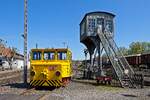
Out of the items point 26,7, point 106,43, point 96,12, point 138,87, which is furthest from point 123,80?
point 96,12

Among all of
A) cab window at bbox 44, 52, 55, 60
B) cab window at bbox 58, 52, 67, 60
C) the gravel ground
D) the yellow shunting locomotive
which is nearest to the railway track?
cab window at bbox 44, 52, 55, 60

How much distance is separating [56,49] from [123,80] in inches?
268

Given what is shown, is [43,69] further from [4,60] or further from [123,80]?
[4,60]

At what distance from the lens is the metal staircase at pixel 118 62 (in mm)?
26508

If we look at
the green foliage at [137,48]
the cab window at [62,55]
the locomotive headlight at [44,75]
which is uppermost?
the green foliage at [137,48]

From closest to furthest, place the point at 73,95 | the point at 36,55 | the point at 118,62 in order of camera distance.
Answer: the point at 73,95 → the point at 36,55 → the point at 118,62

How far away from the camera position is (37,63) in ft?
72.4

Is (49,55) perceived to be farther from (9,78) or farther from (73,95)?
(9,78)

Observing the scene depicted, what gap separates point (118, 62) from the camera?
101 feet

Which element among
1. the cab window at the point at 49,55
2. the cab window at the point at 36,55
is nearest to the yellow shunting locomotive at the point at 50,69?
the cab window at the point at 49,55

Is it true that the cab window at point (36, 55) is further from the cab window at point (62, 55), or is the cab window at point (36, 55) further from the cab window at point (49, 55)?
the cab window at point (62, 55)

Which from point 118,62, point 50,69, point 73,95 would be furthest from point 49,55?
point 118,62

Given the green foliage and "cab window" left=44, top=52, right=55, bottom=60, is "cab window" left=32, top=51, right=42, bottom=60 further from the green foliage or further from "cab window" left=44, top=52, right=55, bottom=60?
the green foliage

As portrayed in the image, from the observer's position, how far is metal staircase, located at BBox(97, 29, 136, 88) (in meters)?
26.5
